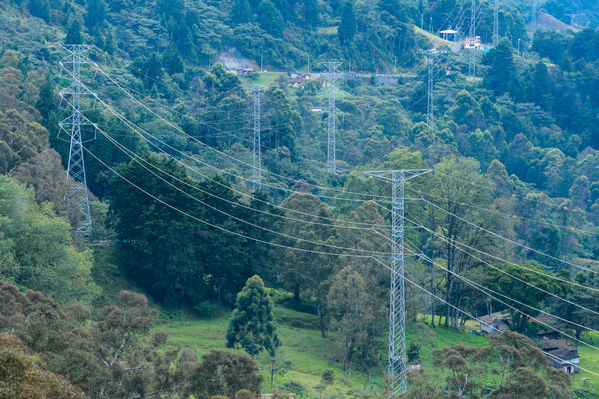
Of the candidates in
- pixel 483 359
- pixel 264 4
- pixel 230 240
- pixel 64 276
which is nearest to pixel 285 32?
pixel 264 4

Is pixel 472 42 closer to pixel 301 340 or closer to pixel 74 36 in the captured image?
pixel 74 36

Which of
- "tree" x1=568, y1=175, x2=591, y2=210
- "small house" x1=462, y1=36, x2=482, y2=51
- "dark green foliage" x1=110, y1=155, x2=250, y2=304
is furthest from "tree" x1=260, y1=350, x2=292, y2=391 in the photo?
"small house" x1=462, y1=36, x2=482, y2=51

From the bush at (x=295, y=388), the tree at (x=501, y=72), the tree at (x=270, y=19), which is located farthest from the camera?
the tree at (x=501, y=72)

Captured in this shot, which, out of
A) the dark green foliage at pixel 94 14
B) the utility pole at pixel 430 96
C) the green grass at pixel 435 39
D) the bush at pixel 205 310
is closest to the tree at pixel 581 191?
the utility pole at pixel 430 96

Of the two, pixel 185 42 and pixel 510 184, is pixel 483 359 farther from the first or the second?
pixel 185 42

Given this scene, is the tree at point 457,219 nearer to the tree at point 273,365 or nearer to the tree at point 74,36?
the tree at point 273,365

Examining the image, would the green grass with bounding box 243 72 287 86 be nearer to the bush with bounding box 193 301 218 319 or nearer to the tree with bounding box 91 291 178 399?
the bush with bounding box 193 301 218 319
